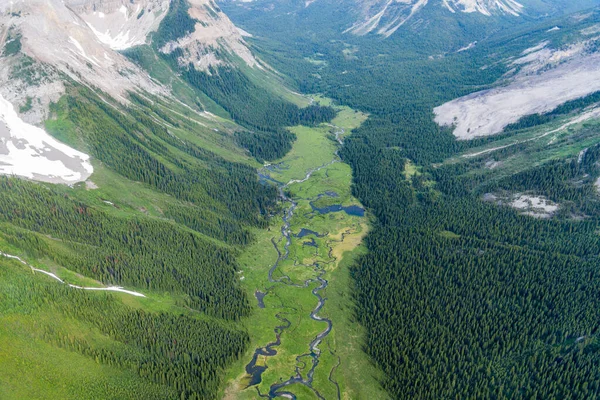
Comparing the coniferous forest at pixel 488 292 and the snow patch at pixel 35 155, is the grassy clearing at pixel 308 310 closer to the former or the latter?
the coniferous forest at pixel 488 292

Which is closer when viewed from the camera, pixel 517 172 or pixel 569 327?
pixel 569 327

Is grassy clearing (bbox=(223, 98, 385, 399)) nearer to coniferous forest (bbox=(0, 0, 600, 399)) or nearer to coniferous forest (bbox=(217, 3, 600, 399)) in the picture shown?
coniferous forest (bbox=(0, 0, 600, 399))

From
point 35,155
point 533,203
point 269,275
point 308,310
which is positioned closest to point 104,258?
point 269,275

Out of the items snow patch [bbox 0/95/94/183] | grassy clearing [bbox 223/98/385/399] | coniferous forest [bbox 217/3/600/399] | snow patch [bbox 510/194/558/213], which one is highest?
snow patch [bbox 0/95/94/183]

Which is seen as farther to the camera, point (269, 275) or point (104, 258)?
point (269, 275)

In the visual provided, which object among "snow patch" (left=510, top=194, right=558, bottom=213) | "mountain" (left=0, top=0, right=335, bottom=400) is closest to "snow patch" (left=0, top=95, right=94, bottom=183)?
"mountain" (left=0, top=0, right=335, bottom=400)

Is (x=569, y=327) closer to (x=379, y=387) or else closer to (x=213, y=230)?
(x=379, y=387)

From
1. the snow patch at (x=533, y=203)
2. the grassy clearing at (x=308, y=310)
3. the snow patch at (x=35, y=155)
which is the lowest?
the grassy clearing at (x=308, y=310)

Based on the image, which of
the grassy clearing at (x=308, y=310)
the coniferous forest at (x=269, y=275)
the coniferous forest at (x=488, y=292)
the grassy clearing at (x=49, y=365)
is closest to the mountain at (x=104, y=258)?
the grassy clearing at (x=49, y=365)

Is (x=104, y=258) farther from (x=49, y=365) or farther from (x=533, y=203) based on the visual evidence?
(x=533, y=203)

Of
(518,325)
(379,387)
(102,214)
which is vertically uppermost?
(102,214)

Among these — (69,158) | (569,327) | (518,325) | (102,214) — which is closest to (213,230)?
(102,214)
